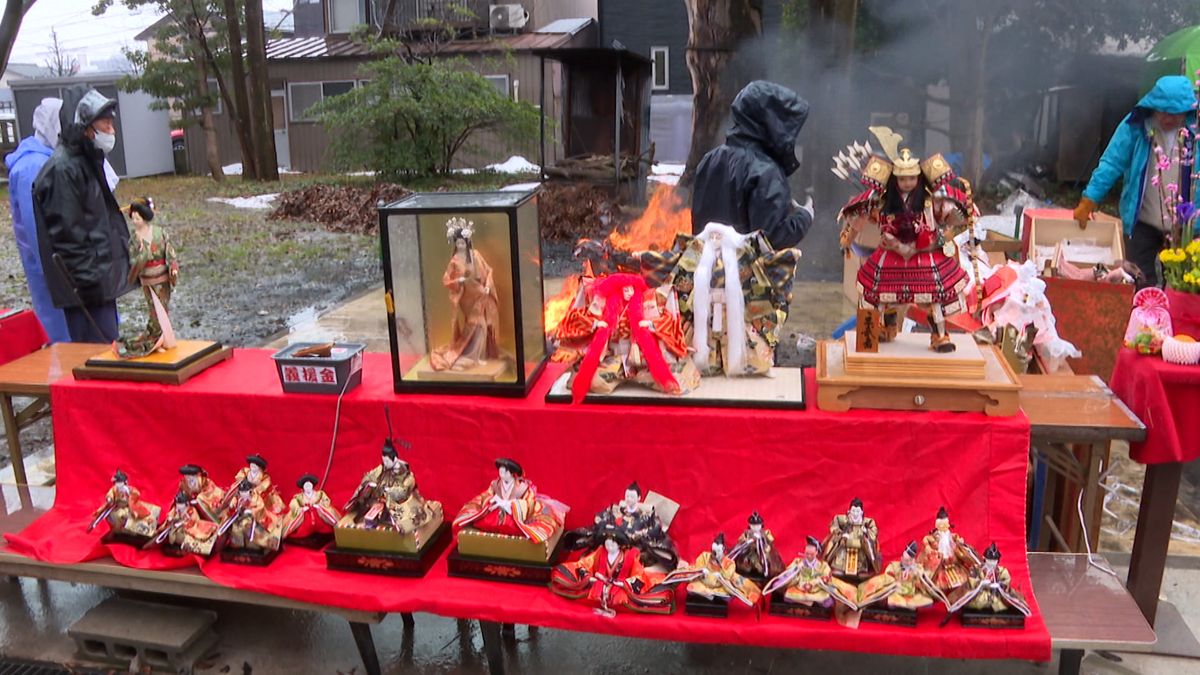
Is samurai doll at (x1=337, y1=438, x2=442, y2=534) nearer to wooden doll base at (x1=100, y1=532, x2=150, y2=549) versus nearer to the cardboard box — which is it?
wooden doll base at (x1=100, y1=532, x2=150, y2=549)

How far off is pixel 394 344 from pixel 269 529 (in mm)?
921

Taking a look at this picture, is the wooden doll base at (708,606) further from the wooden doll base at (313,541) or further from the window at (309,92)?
the window at (309,92)

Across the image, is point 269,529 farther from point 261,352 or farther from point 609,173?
point 609,173

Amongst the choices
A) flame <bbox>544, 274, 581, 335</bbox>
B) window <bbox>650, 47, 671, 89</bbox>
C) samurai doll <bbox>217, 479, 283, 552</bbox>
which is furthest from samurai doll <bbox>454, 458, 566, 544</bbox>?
window <bbox>650, 47, 671, 89</bbox>

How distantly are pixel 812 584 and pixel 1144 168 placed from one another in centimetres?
406

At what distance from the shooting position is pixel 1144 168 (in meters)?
5.59

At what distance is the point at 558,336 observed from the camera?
3.68m

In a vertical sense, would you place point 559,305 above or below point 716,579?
above

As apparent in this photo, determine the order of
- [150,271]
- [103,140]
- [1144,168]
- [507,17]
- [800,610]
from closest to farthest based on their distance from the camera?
[800,610]
[150,271]
[103,140]
[1144,168]
[507,17]

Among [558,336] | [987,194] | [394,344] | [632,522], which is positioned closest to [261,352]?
[394,344]

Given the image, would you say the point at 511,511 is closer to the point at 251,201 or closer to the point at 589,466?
the point at 589,466

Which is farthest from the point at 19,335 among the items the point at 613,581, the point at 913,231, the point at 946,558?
the point at 946,558

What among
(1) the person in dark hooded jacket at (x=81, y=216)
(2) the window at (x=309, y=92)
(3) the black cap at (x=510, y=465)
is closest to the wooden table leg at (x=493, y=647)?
(3) the black cap at (x=510, y=465)

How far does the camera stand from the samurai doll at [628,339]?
3.60 m
